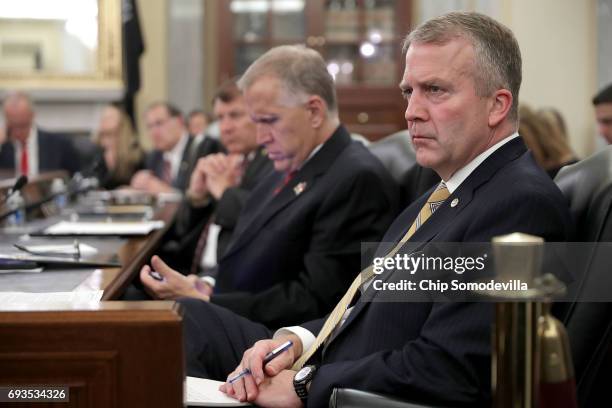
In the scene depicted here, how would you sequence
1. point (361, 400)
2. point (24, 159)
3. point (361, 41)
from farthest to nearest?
point (361, 41), point (24, 159), point (361, 400)

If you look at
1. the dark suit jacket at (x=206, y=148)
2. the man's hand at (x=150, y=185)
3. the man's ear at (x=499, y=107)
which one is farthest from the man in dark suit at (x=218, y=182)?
the man's ear at (x=499, y=107)

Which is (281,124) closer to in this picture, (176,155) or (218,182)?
(218,182)

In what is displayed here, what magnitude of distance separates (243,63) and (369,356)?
6901 millimetres

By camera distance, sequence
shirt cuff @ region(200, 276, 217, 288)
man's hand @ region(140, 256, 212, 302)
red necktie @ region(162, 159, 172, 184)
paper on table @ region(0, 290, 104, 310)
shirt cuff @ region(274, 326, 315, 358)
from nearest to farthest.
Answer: paper on table @ region(0, 290, 104, 310) < shirt cuff @ region(274, 326, 315, 358) < man's hand @ region(140, 256, 212, 302) < shirt cuff @ region(200, 276, 217, 288) < red necktie @ region(162, 159, 172, 184)

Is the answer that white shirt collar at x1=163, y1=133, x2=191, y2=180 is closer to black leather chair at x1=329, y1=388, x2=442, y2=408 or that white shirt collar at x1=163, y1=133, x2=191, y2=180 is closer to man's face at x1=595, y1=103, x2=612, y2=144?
man's face at x1=595, y1=103, x2=612, y2=144

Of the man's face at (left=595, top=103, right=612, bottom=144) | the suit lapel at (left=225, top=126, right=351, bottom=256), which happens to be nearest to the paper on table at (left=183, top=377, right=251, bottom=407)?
the suit lapel at (left=225, top=126, right=351, bottom=256)

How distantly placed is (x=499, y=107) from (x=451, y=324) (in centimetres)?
45

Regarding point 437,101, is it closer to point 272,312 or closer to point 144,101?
point 272,312

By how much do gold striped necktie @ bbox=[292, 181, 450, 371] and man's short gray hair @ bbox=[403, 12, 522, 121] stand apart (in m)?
0.20

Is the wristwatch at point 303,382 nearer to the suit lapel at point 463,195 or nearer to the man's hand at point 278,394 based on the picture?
the man's hand at point 278,394

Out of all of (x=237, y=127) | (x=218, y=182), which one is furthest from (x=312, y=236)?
(x=237, y=127)

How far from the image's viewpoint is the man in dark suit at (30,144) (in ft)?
20.4

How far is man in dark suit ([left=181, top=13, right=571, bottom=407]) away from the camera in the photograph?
1.38 m

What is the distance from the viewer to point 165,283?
7.90 ft
